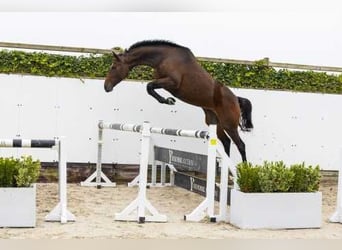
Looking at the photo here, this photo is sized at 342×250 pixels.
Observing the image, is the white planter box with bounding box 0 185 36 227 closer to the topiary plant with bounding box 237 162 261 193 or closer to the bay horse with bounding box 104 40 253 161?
the topiary plant with bounding box 237 162 261 193

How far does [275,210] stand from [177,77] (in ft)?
6.31

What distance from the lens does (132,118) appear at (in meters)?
5.83

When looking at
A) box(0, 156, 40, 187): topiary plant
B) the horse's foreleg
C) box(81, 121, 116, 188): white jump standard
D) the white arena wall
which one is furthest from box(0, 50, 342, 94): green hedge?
box(0, 156, 40, 187): topiary plant

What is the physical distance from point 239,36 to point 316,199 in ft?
10.5

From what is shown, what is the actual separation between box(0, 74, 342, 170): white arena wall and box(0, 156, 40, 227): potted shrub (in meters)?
2.50

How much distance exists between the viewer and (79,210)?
151 inches

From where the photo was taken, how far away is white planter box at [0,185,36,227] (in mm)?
2941

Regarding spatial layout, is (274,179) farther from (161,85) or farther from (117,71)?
(117,71)

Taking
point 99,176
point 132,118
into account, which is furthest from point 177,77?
point 99,176

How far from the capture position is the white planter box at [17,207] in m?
2.94

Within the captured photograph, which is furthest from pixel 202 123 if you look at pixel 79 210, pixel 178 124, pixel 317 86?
pixel 79 210

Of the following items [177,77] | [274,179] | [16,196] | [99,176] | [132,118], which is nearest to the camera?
[16,196]

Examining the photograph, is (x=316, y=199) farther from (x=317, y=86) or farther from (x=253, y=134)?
(x=317, y=86)

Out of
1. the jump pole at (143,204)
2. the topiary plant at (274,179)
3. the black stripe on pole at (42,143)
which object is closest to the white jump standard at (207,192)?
the jump pole at (143,204)
